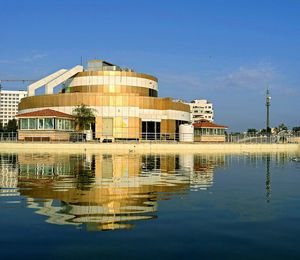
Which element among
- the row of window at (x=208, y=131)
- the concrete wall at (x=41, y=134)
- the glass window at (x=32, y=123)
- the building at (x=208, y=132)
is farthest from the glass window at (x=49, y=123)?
the row of window at (x=208, y=131)

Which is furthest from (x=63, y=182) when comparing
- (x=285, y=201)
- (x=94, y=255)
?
(x=94, y=255)

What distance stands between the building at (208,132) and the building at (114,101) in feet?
18.4

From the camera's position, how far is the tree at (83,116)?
76.6m

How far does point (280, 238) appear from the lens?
9.01 meters

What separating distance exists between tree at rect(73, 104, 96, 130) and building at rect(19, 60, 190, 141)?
6.47 feet

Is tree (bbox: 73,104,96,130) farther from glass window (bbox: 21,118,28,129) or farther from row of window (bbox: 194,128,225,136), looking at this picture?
row of window (bbox: 194,128,225,136)

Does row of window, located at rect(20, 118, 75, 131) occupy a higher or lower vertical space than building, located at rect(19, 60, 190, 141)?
lower

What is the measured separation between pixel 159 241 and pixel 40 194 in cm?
785

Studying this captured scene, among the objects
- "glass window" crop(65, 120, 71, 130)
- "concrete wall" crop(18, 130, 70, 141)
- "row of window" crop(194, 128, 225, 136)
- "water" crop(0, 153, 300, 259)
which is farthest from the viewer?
"row of window" crop(194, 128, 225, 136)

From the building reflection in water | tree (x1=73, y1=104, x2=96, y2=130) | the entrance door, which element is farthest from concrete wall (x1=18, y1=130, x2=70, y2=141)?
the building reflection in water

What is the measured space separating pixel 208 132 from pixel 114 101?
21.9 meters

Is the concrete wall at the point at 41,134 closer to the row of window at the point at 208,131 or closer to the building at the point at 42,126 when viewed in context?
the building at the point at 42,126

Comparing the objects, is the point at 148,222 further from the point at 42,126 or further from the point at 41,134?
the point at 42,126

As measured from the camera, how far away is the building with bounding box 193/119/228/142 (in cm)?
8519
